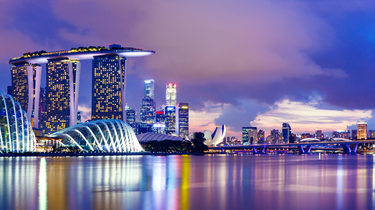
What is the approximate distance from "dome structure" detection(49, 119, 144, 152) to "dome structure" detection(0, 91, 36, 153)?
25.8 m

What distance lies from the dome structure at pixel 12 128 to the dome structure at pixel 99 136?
25.8 m

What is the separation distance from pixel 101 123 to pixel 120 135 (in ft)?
30.7

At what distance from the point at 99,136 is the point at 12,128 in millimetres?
40833

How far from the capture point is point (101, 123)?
526 feet

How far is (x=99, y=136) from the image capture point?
6137 inches

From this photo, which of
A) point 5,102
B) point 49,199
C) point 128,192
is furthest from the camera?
point 5,102

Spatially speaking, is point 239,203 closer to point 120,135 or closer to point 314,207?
point 314,207

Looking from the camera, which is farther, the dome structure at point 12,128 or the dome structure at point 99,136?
the dome structure at point 99,136

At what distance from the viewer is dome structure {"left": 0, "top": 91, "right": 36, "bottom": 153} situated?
116 m

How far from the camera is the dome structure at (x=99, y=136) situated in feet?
497

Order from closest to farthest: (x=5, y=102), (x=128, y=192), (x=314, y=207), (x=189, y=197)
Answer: (x=314, y=207), (x=189, y=197), (x=128, y=192), (x=5, y=102)

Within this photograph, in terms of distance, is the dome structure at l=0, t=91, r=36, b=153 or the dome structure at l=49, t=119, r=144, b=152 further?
the dome structure at l=49, t=119, r=144, b=152

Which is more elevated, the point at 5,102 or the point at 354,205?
the point at 5,102

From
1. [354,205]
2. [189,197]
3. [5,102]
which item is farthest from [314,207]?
[5,102]
